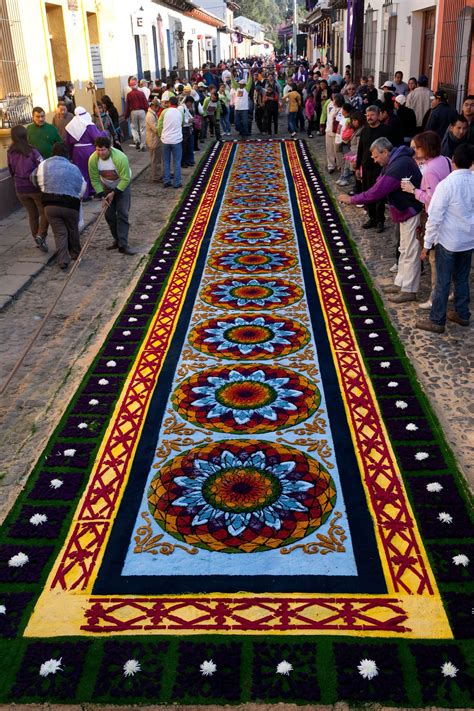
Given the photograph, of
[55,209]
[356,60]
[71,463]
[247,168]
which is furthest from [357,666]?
[356,60]

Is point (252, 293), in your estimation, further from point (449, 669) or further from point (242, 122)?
point (242, 122)

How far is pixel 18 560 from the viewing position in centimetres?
322

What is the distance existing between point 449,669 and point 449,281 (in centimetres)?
336

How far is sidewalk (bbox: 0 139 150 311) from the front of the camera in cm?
688

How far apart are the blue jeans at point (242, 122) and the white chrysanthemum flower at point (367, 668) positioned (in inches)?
601

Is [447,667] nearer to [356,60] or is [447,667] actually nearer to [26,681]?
[26,681]

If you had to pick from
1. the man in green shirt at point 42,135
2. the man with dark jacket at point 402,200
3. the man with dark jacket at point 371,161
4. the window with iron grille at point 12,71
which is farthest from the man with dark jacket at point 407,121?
the window with iron grille at point 12,71

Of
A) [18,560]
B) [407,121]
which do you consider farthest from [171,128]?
[18,560]

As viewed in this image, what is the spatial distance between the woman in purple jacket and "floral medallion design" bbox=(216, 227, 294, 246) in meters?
2.18

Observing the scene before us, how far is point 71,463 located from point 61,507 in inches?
16.1

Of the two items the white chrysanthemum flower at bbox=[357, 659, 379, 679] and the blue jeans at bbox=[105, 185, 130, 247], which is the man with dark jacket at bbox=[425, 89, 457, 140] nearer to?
the blue jeans at bbox=[105, 185, 130, 247]

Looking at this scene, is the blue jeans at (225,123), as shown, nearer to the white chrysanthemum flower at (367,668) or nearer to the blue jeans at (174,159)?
the blue jeans at (174,159)

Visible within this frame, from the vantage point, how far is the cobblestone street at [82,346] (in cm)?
417

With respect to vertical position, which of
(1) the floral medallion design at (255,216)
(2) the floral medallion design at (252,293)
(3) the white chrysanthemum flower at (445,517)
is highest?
(1) the floral medallion design at (255,216)
